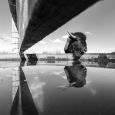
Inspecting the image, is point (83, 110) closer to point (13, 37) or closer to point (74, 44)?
point (74, 44)

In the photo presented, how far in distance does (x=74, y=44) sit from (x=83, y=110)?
21.8 m

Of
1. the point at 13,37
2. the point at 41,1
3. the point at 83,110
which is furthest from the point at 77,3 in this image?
the point at 13,37

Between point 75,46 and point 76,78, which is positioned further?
point 75,46

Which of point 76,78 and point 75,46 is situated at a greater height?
point 75,46

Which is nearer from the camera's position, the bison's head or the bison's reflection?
the bison's reflection

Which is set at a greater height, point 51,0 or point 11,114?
point 51,0

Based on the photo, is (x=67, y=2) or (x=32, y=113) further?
(x=67, y=2)

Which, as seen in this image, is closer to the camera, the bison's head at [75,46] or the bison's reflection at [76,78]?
Result: the bison's reflection at [76,78]

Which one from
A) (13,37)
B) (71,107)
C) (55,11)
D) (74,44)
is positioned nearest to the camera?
(71,107)

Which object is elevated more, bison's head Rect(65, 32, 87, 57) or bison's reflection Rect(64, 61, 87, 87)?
bison's head Rect(65, 32, 87, 57)

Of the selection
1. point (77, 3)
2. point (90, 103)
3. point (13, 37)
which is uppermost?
point (13, 37)

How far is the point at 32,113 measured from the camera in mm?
1518

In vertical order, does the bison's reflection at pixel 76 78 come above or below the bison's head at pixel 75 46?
below

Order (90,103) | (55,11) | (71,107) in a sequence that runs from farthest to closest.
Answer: (55,11), (90,103), (71,107)
